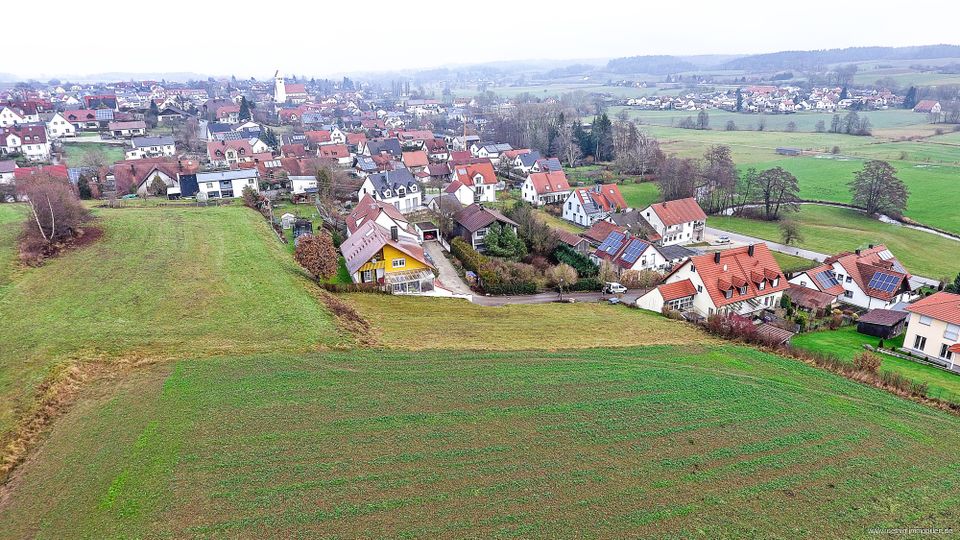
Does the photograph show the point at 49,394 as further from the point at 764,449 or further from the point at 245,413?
the point at 764,449

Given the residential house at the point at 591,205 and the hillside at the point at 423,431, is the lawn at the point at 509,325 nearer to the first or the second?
the hillside at the point at 423,431

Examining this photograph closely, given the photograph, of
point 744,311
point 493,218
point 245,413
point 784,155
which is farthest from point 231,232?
point 784,155

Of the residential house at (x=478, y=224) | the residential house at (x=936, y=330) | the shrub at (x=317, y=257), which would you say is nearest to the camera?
the residential house at (x=936, y=330)

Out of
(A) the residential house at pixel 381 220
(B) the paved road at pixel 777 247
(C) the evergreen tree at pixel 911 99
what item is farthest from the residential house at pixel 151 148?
(C) the evergreen tree at pixel 911 99

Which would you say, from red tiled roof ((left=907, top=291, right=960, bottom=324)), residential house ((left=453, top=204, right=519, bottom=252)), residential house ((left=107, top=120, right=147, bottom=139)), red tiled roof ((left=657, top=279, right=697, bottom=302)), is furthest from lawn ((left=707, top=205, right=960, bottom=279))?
residential house ((left=107, top=120, right=147, bottom=139))

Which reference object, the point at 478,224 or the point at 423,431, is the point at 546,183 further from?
the point at 423,431

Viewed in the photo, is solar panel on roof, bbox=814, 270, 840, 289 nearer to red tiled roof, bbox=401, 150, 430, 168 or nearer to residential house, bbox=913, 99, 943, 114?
red tiled roof, bbox=401, 150, 430, 168
